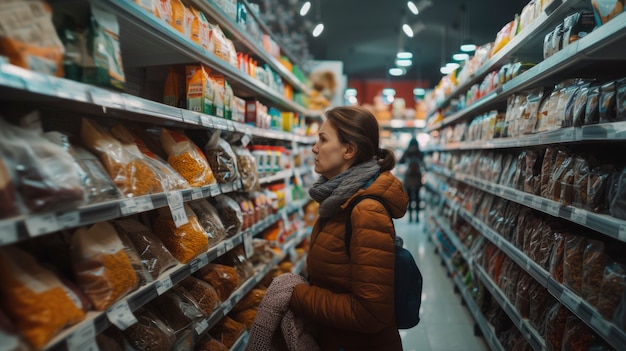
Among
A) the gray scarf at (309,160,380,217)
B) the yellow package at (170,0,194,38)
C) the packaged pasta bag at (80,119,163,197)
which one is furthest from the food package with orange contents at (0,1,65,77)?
the gray scarf at (309,160,380,217)

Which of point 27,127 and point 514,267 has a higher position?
point 27,127

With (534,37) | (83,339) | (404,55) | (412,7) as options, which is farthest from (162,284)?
(404,55)

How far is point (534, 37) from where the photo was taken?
219cm

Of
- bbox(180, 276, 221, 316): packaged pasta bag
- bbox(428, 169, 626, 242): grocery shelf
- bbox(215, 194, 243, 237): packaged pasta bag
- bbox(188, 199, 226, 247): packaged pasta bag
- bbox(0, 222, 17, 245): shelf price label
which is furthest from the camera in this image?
bbox(215, 194, 243, 237): packaged pasta bag

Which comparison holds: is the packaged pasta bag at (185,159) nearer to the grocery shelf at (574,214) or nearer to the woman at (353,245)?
the woman at (353,245)

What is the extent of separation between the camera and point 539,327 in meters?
1.91

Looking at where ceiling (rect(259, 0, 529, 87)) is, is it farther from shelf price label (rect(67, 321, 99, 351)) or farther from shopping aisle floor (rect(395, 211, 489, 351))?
shelf price label (rect(67, 321, 99, 351))

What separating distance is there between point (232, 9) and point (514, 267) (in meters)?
2.46

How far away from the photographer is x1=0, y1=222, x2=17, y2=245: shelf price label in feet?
2.69

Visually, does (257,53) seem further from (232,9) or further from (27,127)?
(27,127)

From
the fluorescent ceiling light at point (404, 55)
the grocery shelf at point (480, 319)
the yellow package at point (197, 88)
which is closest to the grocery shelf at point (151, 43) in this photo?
the yellow package at point (197, 88)

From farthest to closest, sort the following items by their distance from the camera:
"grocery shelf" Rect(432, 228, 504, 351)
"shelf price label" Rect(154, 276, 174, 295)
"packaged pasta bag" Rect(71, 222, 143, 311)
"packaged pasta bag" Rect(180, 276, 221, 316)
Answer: "grocery shelf" Rect(432, 228, 504, 351) < "packaged pasta bag" Rect(180, 276, 221, 316) < "shelf price label" Rect(154, 276, 174, 295) < "packaged pasta bag" Rect(71, 222, 143, 311)

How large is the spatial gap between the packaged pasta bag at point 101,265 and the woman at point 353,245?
2.03 ft

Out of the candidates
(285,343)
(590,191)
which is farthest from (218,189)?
(590,191)
